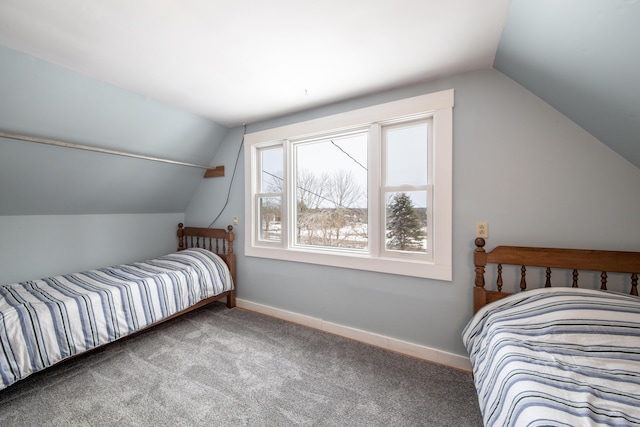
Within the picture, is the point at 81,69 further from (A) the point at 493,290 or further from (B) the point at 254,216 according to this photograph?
(A) the point at 493,290

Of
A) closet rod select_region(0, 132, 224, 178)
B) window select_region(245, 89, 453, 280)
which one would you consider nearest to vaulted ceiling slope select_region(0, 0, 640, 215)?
closet rod select_region(0, 132, 224, 178)

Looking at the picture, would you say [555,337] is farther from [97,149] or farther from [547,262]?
[97,149]

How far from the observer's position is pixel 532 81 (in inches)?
62.5

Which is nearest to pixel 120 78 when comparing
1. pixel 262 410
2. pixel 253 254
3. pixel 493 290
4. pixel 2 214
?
pixel 2 214

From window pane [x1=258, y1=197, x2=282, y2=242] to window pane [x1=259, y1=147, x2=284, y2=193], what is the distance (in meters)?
0.13

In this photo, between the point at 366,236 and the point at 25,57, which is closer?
the point at 25,57

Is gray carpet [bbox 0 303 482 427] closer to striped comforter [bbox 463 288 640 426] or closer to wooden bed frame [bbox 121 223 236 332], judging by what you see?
striped comforter [bbox 463 288 640 426]

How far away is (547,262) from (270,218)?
2.52 m

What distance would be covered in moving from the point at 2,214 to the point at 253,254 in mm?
2311

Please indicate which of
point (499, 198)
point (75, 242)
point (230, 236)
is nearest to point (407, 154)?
point (499, 198)

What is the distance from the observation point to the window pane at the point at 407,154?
213cm

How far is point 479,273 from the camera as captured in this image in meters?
1.78

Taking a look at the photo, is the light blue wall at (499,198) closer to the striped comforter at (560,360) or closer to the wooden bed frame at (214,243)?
the striped comforter at (560,360)

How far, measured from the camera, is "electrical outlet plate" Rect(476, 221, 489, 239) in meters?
1.82
